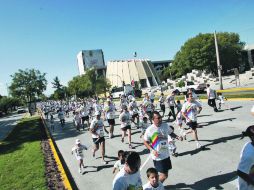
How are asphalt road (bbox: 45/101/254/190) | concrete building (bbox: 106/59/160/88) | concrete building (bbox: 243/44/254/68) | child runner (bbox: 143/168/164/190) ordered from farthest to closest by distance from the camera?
concrete building (bbox: 106/59/160/88)
concrete building (bbox: 243/44/254/68)
asphalt road (bbox: 45/101/254/190)
child runner (bbox: 143/168/164/190)

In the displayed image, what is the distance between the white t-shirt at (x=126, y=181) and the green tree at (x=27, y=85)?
3658 inches

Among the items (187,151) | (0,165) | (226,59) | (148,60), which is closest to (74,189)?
(187,151)

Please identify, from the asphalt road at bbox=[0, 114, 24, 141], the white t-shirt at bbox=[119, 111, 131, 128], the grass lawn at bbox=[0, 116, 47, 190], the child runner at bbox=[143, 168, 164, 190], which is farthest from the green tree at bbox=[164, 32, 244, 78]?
the child runner at bbox=[143, 168, 164, 190]

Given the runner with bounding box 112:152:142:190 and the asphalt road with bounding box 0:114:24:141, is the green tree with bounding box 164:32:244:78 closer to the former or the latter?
the asphalt road with bounding box 0:114:24:141

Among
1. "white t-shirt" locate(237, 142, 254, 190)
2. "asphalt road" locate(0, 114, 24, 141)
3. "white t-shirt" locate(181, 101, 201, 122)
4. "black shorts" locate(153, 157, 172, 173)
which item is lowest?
"asphalt road" locate(0, 114, 24, 141)

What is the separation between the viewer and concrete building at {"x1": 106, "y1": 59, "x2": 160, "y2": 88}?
12038cm

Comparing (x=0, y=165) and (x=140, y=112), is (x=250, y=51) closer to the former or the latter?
(x=140, y=112)

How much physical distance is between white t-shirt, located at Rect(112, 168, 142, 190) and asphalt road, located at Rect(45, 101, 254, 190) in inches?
145

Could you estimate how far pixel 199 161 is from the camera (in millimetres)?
10820

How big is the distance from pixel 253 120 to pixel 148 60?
10984 cm

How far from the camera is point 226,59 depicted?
8312 cm

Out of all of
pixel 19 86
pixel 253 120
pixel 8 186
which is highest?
pixel 19 86

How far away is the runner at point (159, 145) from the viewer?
26.2 ft

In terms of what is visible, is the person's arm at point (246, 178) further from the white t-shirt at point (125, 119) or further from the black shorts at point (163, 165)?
the white t-shirt at point (125, 119)
